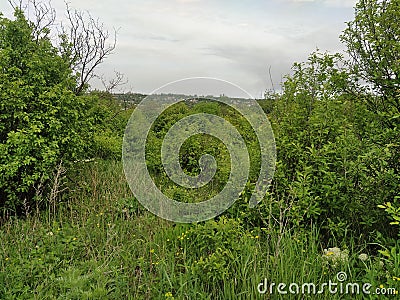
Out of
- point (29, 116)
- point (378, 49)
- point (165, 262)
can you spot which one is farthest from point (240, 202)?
point (29, 116)

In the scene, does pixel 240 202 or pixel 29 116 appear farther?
pixel 29 116

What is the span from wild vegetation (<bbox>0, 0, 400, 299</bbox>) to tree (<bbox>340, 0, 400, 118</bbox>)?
12 mm

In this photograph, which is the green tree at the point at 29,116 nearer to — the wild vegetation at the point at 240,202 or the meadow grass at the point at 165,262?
the wild vegetation at the point at 240,202

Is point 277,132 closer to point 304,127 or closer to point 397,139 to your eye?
point 304,127

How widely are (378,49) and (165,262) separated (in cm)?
271

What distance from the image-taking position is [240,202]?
368 centimetres

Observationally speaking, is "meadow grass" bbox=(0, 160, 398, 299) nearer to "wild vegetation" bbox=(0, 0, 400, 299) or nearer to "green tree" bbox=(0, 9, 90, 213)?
"wild vegetation" bbox=(0, 0, 400, 299)

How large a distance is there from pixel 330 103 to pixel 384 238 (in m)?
1.28

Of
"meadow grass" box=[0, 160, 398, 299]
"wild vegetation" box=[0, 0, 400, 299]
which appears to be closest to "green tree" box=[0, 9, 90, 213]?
"wild vegetation" box=[0, 0, 400, 299]

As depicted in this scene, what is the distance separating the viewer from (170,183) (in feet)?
16.9

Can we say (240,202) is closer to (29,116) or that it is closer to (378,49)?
(378,49)

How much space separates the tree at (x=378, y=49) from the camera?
10.9 ft

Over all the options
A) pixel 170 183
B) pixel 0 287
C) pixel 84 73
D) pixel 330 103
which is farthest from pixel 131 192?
pixel 84 73

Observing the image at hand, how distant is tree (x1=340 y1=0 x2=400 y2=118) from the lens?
3310mm
